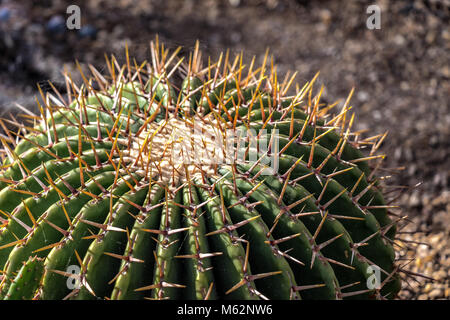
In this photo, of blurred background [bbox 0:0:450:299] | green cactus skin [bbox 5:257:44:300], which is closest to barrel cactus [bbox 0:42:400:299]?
green cactus skin [bbox 5:257:44:300]

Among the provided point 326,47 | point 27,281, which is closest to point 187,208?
point 27,281

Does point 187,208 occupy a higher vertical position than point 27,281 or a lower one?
higher

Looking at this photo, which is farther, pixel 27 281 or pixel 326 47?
pixel 326 47

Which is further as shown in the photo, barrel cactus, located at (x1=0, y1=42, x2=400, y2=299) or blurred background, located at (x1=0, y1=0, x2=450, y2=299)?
blurred background, located at (x1=0, y1=0, x2=450, y2=299)

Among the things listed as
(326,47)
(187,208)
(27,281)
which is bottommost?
(27,281)

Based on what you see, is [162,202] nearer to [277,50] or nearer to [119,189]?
[119,189]

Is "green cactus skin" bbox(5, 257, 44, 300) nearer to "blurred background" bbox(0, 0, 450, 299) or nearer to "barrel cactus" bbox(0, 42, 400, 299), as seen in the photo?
"barrel cactus" bbox(0, 42, 400, 299)

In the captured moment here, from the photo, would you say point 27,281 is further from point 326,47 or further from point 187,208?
point 326,47
